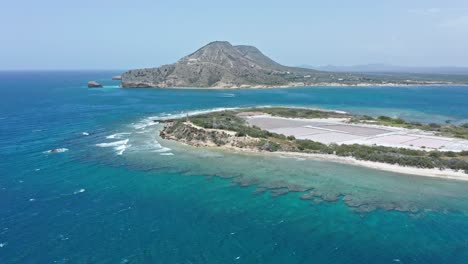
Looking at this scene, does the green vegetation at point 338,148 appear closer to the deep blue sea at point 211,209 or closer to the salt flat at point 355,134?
the salt flat at point 355,134

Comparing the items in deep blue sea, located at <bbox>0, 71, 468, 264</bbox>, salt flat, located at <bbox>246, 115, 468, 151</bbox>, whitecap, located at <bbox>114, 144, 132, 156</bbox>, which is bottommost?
deep blue sea, located at <bbox>0, 71, 468, 264</bbox>

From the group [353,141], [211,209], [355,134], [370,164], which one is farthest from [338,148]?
[211,209]

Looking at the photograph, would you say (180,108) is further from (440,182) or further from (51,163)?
(440,182)

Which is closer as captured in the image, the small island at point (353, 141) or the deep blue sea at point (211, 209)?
the deep blue sea at point (211, 209)

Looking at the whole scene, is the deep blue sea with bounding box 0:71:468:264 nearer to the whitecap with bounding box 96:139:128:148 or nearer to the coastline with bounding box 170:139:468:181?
the whitecap with bounding box 96:139:128:148

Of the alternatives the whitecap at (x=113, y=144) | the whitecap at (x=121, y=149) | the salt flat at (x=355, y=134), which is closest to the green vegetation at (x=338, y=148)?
the salt flat at (x=355, y=134)

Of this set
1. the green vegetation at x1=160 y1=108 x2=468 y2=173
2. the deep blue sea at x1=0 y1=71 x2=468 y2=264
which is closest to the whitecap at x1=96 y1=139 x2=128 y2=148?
the deep blue sea at x1=0 y1=71 x2=468 y2=264
